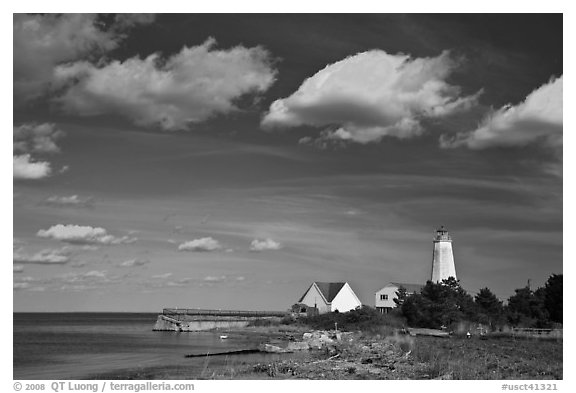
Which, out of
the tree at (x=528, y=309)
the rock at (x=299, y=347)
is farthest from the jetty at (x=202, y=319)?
the rock at (x=299, y=347)

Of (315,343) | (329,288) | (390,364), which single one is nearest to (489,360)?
(390,364)

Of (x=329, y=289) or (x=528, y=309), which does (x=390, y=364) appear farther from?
(x=329, y=289)

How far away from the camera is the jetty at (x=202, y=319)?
190ft

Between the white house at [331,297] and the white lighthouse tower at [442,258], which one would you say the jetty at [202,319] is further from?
the white lighthouse tower at [442,258]

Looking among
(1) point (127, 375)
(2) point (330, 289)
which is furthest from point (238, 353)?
(2) point (330, 289)

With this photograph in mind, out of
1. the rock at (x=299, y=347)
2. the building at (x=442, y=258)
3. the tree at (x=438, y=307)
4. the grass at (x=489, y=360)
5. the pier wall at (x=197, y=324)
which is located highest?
the building at (x=442, y=258)

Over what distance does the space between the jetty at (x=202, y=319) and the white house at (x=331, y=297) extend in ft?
10.2

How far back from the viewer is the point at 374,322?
39.6 metres

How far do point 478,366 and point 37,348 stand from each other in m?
28.1

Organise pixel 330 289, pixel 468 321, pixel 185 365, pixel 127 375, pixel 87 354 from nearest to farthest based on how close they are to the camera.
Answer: pixel 127 375
pixel 185 365
pixel 87 354
pixel 468 321
pixel 330 289

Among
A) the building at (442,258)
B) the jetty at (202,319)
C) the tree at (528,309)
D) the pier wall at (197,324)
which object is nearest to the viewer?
the tree at (528,309)

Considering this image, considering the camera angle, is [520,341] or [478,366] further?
[520,341]
